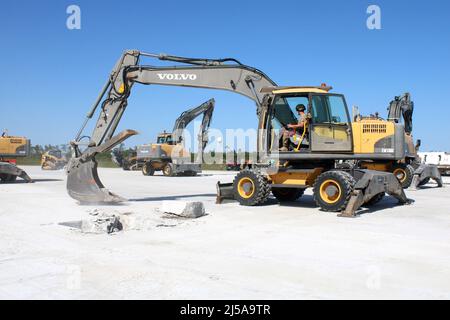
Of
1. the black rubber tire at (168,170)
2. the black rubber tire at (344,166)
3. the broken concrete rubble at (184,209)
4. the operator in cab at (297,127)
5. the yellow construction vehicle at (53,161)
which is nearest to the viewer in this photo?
the broken concrete rubble at (184,209)

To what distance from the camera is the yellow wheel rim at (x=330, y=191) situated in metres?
10.3

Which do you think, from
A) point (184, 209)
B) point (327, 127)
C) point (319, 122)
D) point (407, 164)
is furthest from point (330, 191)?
point (407, 164)

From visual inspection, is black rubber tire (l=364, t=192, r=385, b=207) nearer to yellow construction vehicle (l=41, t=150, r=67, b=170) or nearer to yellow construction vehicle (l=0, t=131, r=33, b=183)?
yellow construction vehicle (l=0, t=131, r=33, b=183)

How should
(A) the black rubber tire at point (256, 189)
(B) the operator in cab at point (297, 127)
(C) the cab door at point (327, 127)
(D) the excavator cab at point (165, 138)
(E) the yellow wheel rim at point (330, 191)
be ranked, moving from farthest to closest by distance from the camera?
(D) the excavator cab at point (165, 138) → (A) the black rubber tire at point (256, 189) → (B) the operator in cab at point (297, 127) → (C) the cab door at point (327, 127) → (E) the yellow wheel rim at point (330, 191)

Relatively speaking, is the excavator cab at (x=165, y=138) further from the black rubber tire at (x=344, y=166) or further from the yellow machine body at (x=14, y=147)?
the black rubber tire at (x=344, y=166)

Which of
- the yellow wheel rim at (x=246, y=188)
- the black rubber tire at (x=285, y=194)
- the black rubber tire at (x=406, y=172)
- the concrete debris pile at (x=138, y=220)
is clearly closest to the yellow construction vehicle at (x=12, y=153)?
the concrete debris pile at (x=138, y=220)

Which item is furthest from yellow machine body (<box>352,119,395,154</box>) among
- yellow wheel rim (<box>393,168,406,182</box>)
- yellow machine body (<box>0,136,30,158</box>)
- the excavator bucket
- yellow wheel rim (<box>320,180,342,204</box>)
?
yellow machine body (<box>0,136,30,158</box>)

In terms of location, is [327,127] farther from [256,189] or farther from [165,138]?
[165,138]

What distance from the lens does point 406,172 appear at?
17.7 m

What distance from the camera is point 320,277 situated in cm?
498

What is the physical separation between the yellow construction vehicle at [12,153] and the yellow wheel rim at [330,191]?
1375 cm

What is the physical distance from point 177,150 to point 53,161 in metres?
15.9

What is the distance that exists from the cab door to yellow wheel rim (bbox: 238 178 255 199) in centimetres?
185

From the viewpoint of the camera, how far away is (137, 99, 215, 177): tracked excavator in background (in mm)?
27250
